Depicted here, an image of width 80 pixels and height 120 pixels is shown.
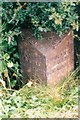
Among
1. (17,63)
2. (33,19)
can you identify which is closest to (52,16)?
(33,19)

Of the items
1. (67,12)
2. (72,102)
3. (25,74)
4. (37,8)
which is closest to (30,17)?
(37,8)

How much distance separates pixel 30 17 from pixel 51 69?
0.51m

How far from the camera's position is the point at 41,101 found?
3148mm

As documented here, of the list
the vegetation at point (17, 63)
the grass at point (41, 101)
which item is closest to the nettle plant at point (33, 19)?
the vegetation at point (17, 63)

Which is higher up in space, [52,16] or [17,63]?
[52,16]

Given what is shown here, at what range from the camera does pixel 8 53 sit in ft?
11.4

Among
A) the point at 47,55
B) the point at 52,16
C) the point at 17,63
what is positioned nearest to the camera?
the point at 52,16

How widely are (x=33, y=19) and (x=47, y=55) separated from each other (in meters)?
0.34

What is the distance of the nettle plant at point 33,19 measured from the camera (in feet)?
10.2

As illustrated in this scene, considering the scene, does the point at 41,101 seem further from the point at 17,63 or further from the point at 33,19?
the point at 33,19

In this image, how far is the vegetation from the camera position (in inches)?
120

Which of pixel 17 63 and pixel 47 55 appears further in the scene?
pixel 17 63

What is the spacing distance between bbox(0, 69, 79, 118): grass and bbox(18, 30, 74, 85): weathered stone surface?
0.11 m

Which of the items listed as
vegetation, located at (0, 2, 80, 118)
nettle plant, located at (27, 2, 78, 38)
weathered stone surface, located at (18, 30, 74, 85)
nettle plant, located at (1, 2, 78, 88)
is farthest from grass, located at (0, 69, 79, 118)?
nettle plant, located at (27, 2, 78, 38)
